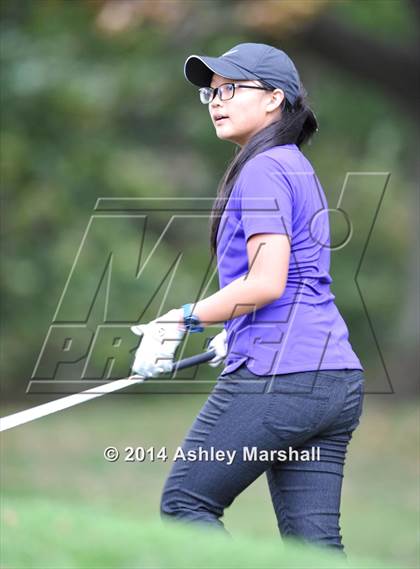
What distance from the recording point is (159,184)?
836 inches

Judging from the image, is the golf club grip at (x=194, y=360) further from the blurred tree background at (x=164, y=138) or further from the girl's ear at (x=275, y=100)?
the blurred tree background at (x=164, y=138)

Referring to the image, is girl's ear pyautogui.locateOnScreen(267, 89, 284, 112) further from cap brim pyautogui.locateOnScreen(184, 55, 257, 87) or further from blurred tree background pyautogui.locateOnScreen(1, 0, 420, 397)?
blurred tree background pyautogui.locateOnScreen(1, 0, 420, 397)

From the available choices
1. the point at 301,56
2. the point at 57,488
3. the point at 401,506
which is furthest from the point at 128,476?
the point at 301,56

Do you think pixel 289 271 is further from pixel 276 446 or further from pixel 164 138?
pixel 164 138

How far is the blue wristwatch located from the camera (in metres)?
3.89

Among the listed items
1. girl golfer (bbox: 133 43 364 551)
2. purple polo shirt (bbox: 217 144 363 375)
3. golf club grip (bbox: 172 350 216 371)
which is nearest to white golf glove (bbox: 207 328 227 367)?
golf club grip (bbox: 172 350 216 371)

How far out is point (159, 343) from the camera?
399 cm

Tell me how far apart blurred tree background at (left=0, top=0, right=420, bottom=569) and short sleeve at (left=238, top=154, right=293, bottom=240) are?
137 inches

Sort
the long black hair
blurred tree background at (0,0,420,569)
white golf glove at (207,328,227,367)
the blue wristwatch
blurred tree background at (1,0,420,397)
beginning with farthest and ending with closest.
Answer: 1. blurred tree background at (1,0,420,397)
2. blurred tree background at (0,0,420,569)
3. white golf glove at (207,328,227,367)
4. the long black hair
5. the blue wristwatch

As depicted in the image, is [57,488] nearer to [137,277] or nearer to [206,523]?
[206,523]

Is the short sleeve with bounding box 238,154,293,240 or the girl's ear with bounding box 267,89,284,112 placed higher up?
the girl's ear with bounding box 267,89,284,112

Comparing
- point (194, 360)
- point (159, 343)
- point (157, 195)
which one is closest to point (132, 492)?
point (194, 360)

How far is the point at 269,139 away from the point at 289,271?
1.60ft

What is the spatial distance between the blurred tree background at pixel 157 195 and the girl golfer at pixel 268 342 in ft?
9.60
